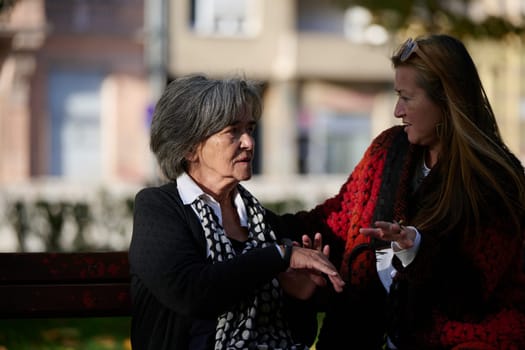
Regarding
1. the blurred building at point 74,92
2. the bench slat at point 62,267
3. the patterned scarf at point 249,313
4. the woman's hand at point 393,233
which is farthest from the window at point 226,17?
the woman's hand at point 393,233

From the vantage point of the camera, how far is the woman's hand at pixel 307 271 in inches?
126

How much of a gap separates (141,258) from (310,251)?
0.51 meters

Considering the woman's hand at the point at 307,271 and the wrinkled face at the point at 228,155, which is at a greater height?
the wrinkled face at the point at 228,155

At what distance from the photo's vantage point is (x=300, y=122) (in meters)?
25.8

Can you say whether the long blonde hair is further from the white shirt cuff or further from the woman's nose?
the woman's nose

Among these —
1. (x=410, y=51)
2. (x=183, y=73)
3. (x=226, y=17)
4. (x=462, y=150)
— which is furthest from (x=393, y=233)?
(x=226, y=17)

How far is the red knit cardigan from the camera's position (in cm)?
341

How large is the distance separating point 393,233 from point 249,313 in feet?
1.71

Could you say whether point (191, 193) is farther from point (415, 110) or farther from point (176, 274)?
point (415, 110)

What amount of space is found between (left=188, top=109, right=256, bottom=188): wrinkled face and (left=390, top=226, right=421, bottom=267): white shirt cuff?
52 centimetres

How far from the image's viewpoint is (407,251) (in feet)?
11.0

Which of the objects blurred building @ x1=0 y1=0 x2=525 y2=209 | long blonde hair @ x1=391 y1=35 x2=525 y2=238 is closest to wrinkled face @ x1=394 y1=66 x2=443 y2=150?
long blonde hair @ x1=391 y1=35 x2=525 y2=238

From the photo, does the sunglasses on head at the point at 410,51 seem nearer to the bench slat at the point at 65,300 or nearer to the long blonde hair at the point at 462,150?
the long blonde hair at the point at 462,150

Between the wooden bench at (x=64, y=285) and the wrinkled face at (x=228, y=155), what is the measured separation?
666 mm
